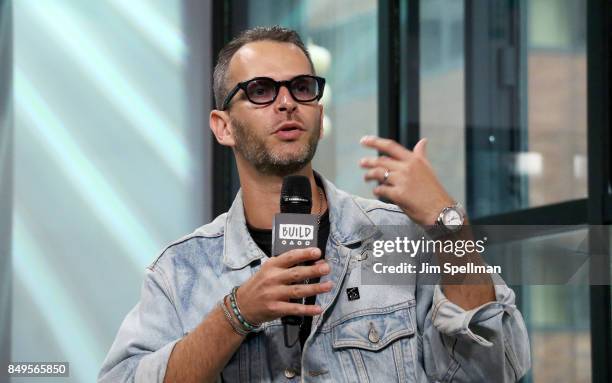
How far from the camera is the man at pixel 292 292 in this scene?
1.63 meters

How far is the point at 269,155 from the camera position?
6.56 feet

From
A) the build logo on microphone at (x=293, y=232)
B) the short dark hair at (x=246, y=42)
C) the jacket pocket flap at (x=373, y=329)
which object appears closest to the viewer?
the build logo on microphone at (x=293, y=232)

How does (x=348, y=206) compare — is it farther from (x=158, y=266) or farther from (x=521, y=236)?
(x=521, y=236)

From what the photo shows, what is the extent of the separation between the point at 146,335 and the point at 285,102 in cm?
58

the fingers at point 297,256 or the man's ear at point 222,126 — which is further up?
the man's ear at point 222,126

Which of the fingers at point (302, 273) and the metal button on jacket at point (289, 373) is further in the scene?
the metal button on jacket at point (289, 373)

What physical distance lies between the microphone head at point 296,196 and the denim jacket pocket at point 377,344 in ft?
0.98

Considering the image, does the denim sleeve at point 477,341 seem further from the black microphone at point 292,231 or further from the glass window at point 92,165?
the glass window at point 92,165

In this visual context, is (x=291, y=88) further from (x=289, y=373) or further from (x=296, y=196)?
(x=289, y=373)

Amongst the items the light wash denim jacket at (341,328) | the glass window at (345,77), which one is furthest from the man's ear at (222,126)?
the glass window at (345,77)

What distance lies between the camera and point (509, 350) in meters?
1.79

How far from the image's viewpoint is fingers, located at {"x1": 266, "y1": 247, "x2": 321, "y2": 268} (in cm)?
156

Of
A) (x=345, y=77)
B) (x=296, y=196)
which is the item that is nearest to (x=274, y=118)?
(x=296, y=196)

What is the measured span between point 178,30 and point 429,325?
399 cm
